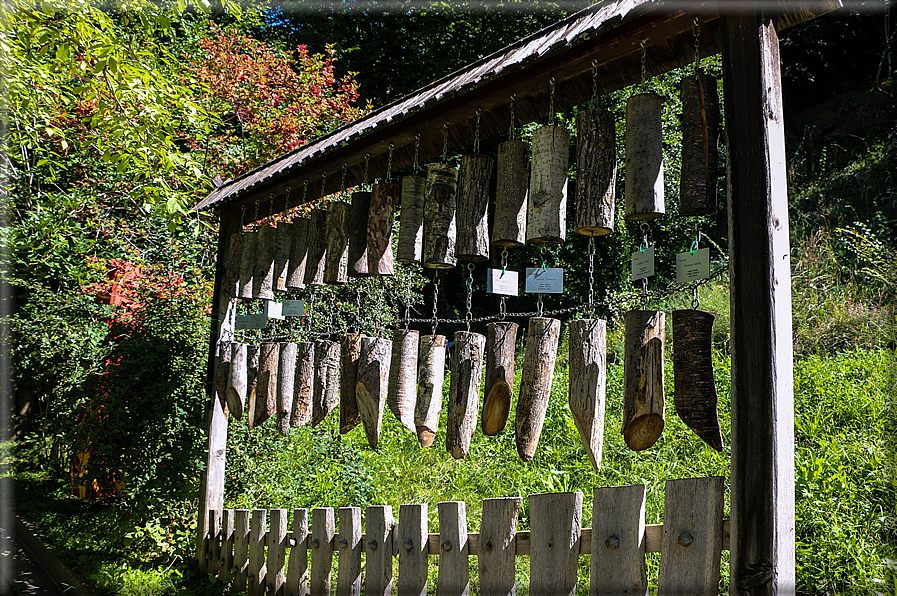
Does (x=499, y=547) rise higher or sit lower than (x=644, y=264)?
lower

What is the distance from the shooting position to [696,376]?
1850 mm

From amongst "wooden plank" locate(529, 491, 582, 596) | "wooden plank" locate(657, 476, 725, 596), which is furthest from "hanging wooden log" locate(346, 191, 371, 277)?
"wooden plank" locate(657, 476, 725, 596)

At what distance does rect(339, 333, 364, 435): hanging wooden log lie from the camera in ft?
9.62

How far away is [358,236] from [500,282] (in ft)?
3.19

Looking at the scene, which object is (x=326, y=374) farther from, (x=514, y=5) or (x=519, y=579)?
(x=514, y=5)

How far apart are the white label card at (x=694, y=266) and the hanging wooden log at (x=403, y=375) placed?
1181 millimetres

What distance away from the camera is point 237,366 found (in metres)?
3.94

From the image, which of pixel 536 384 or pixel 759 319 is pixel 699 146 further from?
pixel 536 384

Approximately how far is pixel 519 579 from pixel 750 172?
282 centimetres

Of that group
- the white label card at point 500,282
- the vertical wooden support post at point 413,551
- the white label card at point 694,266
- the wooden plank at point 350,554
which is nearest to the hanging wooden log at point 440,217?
the white label card at point 500,282

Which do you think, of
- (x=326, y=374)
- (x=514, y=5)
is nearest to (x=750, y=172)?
(x=326, y=374)

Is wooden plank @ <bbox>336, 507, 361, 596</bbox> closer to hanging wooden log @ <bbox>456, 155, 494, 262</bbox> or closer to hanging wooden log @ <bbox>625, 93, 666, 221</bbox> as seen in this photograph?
hanging wooden log @ <bbox>456, 155, 494, 262</bbox>

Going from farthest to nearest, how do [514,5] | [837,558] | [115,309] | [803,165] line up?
[514,5]
[803,165]
[115,309]
[837,558]

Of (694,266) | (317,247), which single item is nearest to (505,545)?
(694,266)
